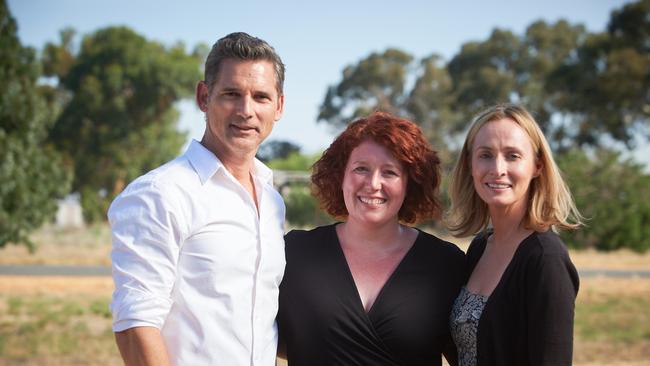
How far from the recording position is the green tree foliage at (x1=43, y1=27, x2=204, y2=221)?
3522cm

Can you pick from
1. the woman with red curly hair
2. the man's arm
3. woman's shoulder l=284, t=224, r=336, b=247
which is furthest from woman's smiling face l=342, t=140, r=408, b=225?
the man's arm

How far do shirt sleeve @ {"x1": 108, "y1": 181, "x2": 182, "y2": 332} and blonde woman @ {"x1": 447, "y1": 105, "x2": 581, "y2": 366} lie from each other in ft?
4.61

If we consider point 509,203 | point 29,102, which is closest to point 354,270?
point 509,203

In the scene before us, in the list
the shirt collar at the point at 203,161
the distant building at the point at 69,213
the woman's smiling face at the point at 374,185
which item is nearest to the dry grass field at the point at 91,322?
the woman's smiling face at the point at 374,185

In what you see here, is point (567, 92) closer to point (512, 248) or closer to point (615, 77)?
point (615, 77)

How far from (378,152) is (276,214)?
1.97 feet

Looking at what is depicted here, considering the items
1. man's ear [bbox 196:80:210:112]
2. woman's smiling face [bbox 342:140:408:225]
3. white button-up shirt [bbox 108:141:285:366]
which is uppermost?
man's ear [bbox 196:80:210:112]

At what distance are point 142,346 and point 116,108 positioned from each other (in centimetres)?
3449

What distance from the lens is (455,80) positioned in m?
45.6

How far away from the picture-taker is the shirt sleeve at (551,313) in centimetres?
281

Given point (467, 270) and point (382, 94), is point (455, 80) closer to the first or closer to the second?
point (382, 94)

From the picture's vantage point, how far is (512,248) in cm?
322

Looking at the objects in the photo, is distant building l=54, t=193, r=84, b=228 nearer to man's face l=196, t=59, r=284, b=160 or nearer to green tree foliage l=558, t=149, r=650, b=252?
green tree foliage l=558, t=149, r=650, b=252

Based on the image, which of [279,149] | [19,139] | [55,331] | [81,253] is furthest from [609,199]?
[279,149]
